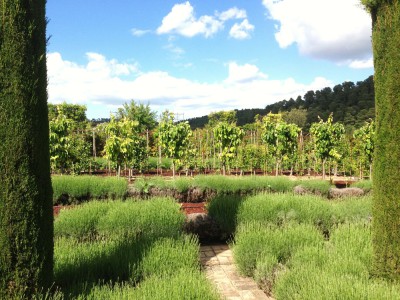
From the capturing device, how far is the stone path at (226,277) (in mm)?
3965

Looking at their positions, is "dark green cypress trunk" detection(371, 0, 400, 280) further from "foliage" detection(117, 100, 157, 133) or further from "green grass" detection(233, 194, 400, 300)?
"foliage" detection(117, 100, 157, 133)

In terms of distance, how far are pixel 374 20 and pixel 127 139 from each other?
8717 mm

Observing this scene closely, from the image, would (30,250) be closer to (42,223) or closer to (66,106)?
(42,223)

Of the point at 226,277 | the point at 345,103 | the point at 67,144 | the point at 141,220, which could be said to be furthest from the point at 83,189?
the point at 345,103

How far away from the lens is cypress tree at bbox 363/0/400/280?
3.53 meters

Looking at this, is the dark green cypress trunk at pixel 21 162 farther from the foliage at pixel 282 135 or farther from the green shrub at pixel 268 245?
the foliage at pixel 282 135

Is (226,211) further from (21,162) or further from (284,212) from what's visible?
(21,162)

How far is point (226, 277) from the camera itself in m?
4.53

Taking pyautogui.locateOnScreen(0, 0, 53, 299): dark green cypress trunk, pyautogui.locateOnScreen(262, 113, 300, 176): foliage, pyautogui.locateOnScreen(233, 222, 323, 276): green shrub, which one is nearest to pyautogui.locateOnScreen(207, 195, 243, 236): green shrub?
pyautogui.locateOnScreen(233, 222, 323, 276): green shrub

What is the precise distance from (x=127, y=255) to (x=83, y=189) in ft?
18.2

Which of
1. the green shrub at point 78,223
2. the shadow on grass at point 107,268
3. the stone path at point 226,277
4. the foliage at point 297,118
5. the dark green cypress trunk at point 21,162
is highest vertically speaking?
the foliage at point 297,118

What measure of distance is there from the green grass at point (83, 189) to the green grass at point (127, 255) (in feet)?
9.20

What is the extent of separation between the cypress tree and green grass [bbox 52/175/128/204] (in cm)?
668

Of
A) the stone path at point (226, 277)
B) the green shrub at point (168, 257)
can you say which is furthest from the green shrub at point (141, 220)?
the green shrub at point (168, 257)
